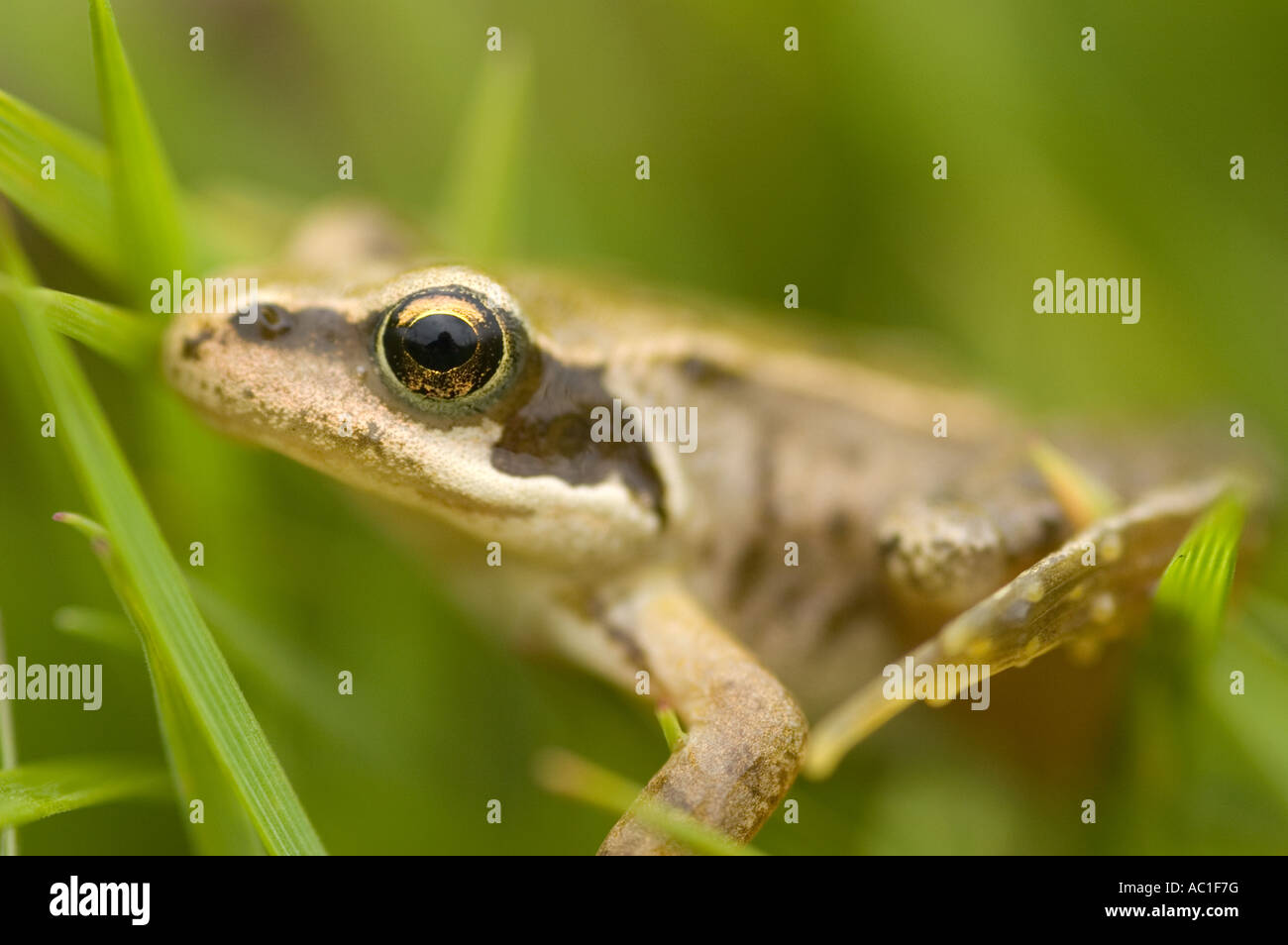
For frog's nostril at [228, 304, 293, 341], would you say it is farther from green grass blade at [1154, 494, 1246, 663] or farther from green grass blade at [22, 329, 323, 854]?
green grass blade at [1154, 494, 1246, 663]

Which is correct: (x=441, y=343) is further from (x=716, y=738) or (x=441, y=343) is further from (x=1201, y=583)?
(x=1201, y=583)

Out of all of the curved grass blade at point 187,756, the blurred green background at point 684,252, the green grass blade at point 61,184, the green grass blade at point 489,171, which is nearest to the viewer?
the curved grass blade at point 187,756

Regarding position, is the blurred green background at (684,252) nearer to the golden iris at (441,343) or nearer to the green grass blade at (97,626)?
the green grass blade at (97,626)

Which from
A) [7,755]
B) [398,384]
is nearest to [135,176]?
[398,384]

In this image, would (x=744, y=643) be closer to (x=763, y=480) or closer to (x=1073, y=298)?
(x=763, y=480)

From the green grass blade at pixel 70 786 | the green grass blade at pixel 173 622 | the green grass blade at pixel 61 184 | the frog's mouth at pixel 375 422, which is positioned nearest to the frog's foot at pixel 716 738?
the frog's mouth at pixel 375 422
